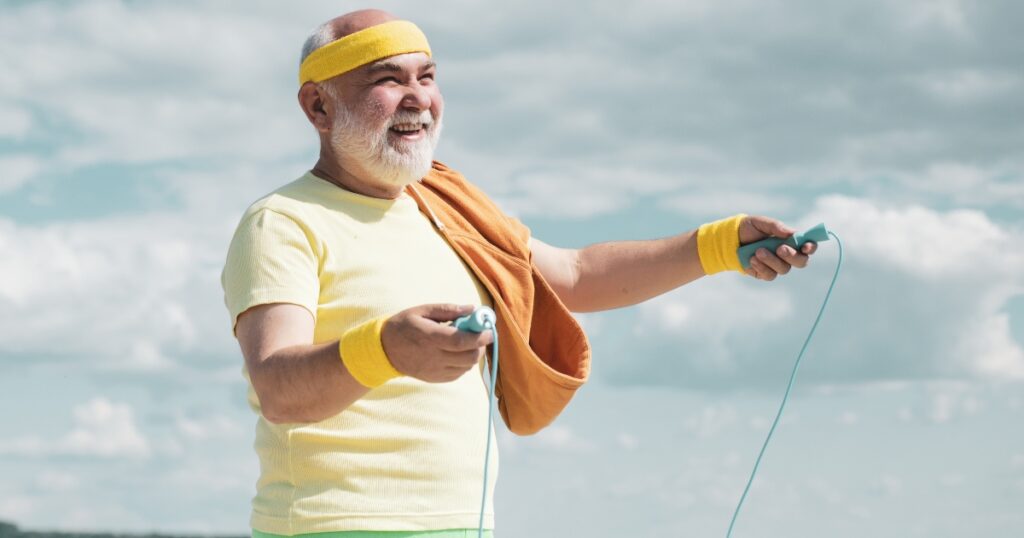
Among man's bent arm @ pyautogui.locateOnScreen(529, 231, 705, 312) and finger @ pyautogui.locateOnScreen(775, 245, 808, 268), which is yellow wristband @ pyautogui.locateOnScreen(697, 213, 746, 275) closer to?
man's bent arm @ pyautogui.locateOnScreen(529, 231, 705, 312)

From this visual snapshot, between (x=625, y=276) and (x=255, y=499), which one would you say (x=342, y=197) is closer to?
(x=255, y=499)

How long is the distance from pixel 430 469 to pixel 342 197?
2.58 ft

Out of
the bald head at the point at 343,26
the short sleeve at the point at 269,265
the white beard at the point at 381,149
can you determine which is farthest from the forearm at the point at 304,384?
the bald head at the point at 343,26

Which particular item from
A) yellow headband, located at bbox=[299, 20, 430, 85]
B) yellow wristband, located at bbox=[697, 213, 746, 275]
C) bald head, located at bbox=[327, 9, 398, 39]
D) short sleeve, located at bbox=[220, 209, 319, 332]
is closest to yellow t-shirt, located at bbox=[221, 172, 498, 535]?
short sleeve, located at bbox=[220, 209, 319, 332]

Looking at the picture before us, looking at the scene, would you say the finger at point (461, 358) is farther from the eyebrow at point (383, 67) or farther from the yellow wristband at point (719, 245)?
the yellow wristband at point (719, 245)

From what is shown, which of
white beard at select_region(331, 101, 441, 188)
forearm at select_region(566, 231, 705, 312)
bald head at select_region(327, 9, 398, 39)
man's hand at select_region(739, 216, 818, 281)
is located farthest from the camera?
forearm at select_region(566, 231, 705, 312)

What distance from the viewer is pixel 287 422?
2.87 m

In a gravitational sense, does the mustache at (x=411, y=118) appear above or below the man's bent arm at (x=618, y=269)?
above

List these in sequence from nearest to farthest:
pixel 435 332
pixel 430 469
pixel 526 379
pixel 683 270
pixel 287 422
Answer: pixel 435 332
pixel 287 422
pixel 430 469
pixel 526 379
pixel 683 270

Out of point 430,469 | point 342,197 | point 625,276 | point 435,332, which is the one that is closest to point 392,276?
point 342,197

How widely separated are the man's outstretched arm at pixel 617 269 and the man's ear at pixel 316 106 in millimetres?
879

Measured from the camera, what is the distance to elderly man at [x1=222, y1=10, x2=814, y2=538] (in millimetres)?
2850

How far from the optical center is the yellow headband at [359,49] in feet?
11.2

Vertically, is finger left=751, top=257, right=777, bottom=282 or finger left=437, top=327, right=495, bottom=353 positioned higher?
finger left=751, top=257, right=777, bottom=282
